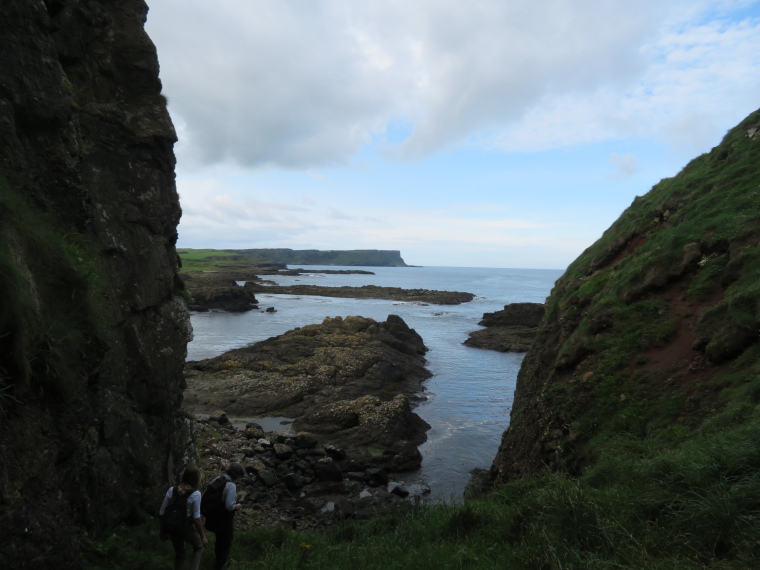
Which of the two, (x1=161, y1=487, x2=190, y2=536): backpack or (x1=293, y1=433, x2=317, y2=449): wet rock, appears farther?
(x1=293, y1=433, x2=317, y2=449): wet rock

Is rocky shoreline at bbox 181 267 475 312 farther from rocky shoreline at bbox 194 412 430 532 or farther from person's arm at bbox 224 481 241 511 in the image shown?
person's arm at bbox 224 481 241 511

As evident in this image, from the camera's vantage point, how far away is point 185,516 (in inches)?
292

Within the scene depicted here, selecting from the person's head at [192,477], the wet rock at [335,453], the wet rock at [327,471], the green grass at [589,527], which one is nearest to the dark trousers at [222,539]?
the green grass at [589,527]

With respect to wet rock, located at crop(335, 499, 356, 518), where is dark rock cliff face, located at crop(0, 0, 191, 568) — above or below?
above

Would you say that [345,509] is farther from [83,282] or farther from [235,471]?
[83,282]

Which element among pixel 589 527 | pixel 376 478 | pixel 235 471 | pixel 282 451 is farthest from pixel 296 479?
pixel 589 527

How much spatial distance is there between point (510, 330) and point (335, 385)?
30377 mm

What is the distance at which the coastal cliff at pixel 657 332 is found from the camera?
11.0 m

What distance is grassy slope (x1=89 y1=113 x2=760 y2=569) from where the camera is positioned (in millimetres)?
6176

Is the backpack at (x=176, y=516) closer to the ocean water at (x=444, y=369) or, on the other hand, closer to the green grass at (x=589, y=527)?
the green grass at (x=589, y=527)

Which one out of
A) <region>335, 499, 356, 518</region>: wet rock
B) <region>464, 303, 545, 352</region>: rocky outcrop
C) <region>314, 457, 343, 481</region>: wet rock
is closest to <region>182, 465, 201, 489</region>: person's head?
<region>335, 499, 356, 518</region>: wet rock

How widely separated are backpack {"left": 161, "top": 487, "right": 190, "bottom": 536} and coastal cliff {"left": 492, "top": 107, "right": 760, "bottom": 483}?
297 inches

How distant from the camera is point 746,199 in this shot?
15.4m

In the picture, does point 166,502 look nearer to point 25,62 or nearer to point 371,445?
point 25,62
